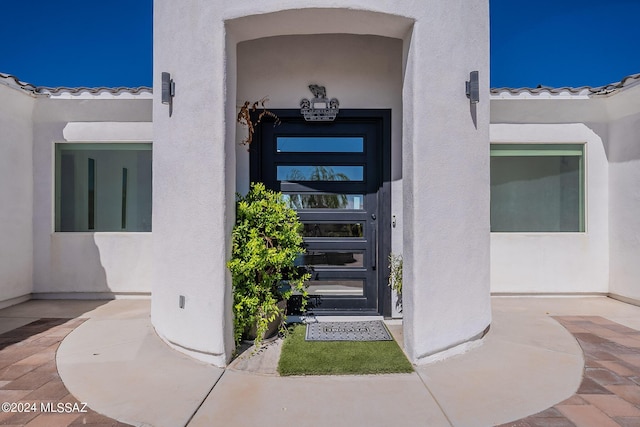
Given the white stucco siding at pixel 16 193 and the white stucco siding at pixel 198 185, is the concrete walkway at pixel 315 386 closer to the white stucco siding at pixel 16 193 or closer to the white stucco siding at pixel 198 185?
the white stucco siding at pixel 198 185

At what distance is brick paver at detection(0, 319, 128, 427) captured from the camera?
2.86 metres

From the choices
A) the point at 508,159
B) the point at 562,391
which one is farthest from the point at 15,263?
the point at 508,159

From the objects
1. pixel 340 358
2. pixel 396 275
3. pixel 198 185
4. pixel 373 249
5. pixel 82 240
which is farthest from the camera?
pixel 82 240

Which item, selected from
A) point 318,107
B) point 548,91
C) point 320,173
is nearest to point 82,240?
point 320,173

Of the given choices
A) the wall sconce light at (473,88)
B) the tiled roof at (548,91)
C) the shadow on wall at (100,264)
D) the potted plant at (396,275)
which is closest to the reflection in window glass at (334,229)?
the potted plant at (396,275)

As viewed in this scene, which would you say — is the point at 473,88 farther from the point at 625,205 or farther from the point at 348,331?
the point at 625,205

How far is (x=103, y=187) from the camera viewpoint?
6961 mm

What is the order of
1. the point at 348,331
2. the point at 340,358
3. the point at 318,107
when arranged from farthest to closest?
the point at 318,107 < the point at 348,331 < the point at 340,358

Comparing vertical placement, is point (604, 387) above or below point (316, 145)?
below

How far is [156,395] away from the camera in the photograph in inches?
128

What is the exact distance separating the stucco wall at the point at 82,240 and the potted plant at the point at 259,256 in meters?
3.39

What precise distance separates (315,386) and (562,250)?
571 centimetres

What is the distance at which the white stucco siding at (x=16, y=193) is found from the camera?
613 centimetres

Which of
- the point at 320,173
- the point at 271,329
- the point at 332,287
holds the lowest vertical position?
the point at 271,329
